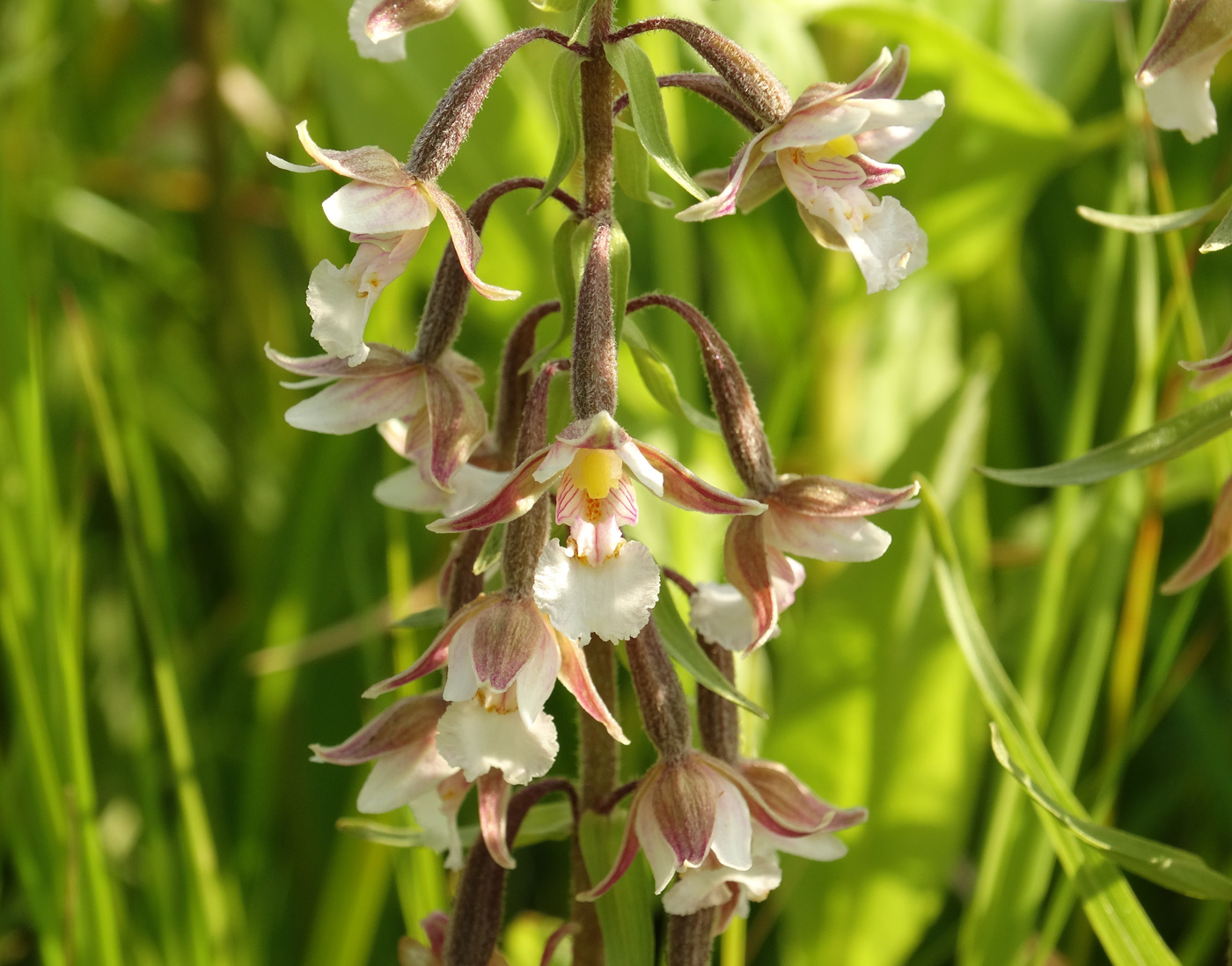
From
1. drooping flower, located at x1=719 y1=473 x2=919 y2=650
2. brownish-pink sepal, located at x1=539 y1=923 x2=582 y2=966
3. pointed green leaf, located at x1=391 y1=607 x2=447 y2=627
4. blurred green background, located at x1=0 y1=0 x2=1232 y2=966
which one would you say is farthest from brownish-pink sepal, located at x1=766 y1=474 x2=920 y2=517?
blurred green background, located at x1=0 y1=0 x2=1232 y2=966

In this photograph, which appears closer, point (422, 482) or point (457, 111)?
point (457, 111)

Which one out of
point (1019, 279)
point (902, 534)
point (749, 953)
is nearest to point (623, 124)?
point (902, 534)

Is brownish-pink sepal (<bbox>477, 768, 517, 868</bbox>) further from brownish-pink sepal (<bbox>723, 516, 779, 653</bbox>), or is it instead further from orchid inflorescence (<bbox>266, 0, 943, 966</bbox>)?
brownish-pink sepal (<bbox>723, 516, 779, 653</bbox>)

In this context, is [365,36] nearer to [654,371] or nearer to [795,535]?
[654,371]

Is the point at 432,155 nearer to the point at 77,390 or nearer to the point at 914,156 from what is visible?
the point at 914,156

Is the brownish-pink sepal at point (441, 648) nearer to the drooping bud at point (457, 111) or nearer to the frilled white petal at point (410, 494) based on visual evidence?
the frilled white petal at point (410, 494)

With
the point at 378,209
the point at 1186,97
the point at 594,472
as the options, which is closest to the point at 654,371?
the point at 594,472

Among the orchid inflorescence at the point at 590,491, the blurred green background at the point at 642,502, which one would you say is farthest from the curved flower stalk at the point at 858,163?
the blurred green background at the point at 642,502
